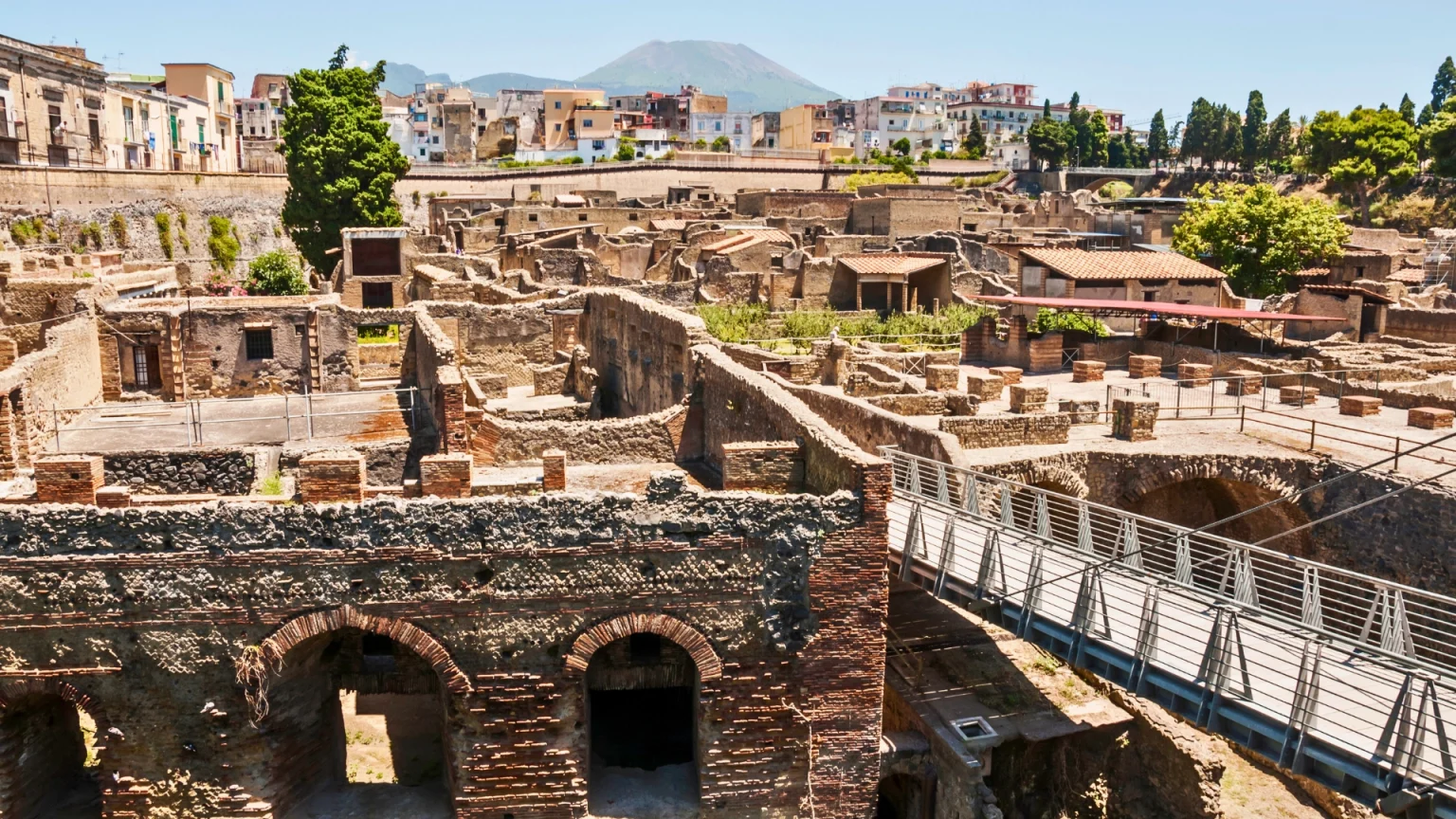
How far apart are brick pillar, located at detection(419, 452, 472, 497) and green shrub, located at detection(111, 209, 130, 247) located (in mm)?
48065

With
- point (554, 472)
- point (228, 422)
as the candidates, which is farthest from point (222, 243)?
point (554, 472)

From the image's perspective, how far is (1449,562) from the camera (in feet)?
61.0

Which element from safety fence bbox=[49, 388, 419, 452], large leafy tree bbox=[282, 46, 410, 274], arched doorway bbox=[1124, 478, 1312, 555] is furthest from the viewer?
large leafy tree bbox=[282, 46, 410, 274]

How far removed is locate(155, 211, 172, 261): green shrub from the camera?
5697cm

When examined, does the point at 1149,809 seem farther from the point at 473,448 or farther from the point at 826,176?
the point at 826,176

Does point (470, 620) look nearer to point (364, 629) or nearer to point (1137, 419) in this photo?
point (364, 629)

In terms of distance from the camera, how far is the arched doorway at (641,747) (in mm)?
12992

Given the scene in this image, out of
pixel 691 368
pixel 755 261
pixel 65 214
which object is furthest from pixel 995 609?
pixel 65 214

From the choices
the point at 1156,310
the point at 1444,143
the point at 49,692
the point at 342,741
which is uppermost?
the point at 1444,143

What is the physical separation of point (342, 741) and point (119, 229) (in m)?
49.1

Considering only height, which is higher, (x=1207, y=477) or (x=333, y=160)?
(x=333, y=160)

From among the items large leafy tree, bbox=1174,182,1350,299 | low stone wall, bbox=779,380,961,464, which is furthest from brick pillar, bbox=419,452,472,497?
large leafy tree, bbox=1174,182,1350,299

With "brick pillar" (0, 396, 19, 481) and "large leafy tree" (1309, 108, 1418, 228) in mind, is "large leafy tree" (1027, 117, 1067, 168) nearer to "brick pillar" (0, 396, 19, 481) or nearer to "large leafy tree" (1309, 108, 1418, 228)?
"large leafy tree" (1309, 108, 1418, 228)

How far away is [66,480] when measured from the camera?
14.5m
